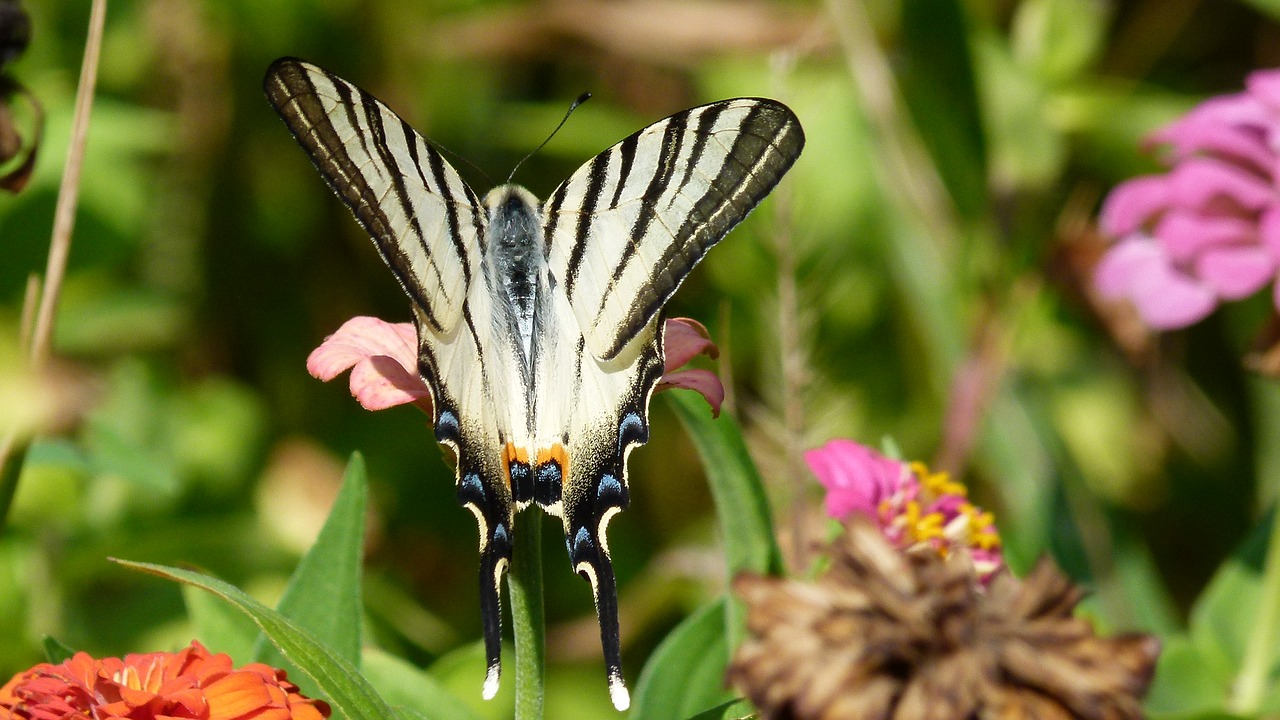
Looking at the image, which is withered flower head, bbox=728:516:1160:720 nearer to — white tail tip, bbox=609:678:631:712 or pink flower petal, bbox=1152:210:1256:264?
white tail tip, bbox=609:678:631:712

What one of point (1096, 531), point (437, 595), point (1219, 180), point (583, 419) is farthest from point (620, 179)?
point (437, 595)

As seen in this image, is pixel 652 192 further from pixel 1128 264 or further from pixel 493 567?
pixel 1128 264

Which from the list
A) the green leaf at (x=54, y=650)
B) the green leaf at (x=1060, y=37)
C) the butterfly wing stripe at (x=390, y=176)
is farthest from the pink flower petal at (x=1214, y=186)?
the green leaf at (x=54, y=650)

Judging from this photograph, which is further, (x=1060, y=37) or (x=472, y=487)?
(x=1060, y=37)

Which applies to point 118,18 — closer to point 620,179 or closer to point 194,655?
point 620,179

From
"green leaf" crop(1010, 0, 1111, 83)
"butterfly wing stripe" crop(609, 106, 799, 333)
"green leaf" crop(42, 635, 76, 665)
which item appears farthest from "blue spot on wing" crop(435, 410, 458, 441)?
"green leaf" crop(1010, 0, 1111, 83)

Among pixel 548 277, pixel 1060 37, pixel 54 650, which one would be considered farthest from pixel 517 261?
pixel 1060 37

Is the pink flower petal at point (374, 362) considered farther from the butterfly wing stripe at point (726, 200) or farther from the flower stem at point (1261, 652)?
the flower stem at point (1261, 652)
